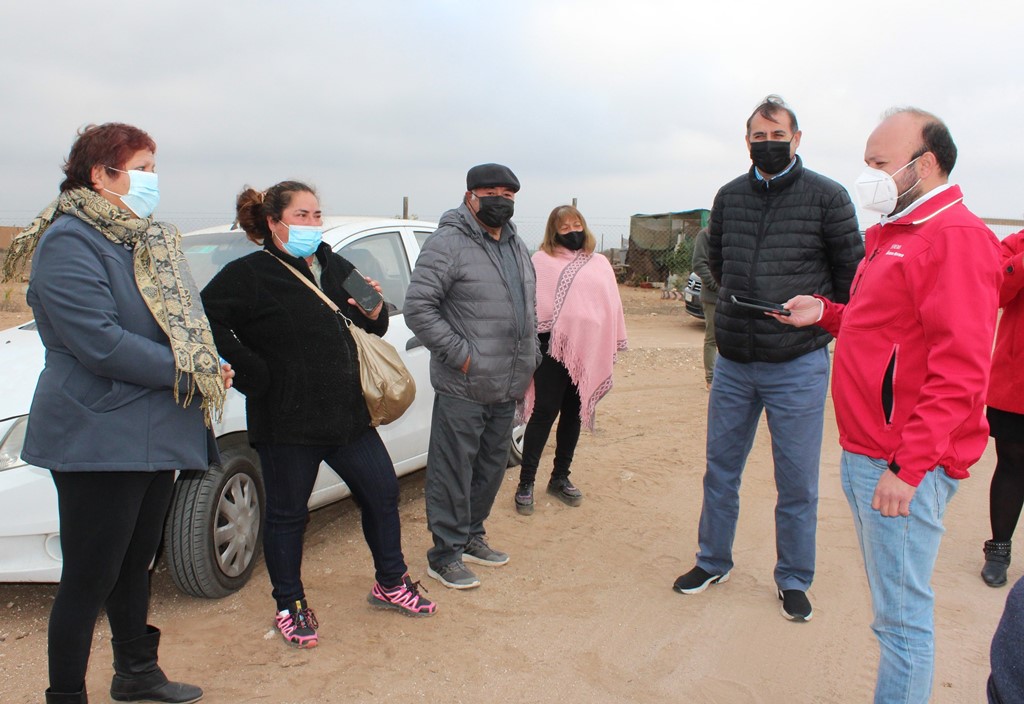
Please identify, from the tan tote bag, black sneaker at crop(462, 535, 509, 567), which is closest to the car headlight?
the tan tote bag

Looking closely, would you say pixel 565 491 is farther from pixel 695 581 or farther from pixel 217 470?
pixel 217 470

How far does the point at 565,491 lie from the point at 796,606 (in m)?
1.83

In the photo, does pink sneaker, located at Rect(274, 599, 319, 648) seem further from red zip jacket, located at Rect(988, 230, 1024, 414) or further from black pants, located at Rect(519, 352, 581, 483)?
red zip jacket, located at Rect(988, 230, 1024, 414)

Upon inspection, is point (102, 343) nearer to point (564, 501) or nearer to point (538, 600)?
point (538, 600)

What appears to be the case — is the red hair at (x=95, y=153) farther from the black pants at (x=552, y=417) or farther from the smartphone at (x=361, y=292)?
the black pants at (x=552, y=417)

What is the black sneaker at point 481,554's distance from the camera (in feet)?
13.9

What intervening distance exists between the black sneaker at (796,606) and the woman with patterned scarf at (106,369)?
8.60 ft

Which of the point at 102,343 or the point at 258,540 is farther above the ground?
the point at 102,343

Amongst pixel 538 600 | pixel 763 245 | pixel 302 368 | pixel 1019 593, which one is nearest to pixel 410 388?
pixel 302 368

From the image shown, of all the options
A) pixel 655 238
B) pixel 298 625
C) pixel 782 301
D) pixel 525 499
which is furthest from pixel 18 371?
pixel 655 238

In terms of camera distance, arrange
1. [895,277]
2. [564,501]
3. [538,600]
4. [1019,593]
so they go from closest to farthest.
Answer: [1019,593]
[895,277]
[538,600]
[564,501]

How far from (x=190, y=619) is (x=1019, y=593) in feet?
11.1

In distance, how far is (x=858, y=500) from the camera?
250 cm

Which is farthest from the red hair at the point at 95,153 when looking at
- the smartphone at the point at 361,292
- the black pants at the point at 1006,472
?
the black pants at the point at 1006,472
